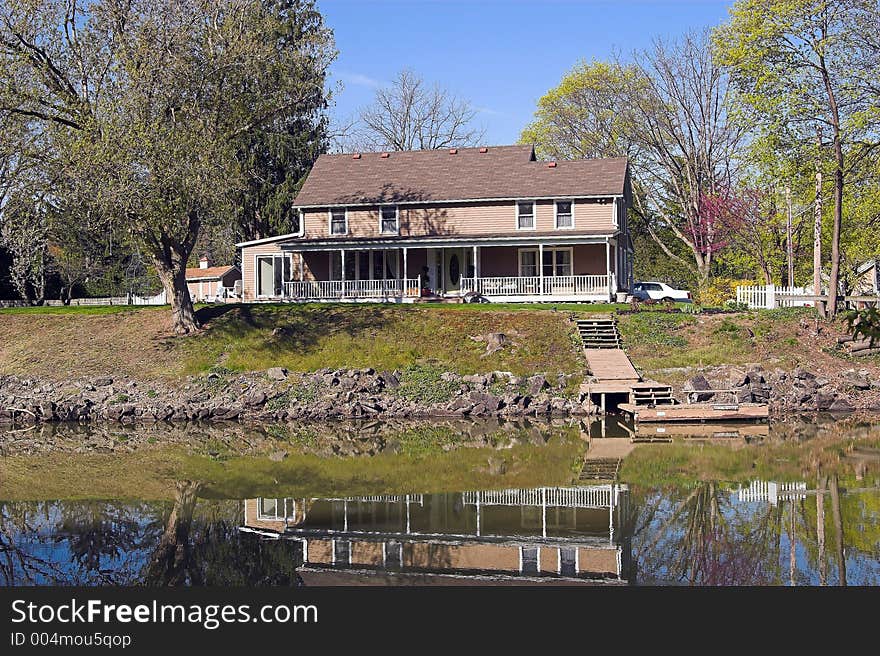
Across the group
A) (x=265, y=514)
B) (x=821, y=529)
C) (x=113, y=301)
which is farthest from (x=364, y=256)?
(x=821, y=529)

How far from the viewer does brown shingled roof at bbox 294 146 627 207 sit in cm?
4744

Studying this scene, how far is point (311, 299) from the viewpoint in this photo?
4841cm

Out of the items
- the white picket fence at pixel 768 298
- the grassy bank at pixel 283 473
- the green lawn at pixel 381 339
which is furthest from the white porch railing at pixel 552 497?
the white picket fence at pixel 768 298

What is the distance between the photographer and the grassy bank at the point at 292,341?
3666cm

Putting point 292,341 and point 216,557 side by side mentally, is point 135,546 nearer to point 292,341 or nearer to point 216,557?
point 216,557

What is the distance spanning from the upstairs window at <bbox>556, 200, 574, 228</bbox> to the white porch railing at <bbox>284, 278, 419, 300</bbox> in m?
7.16

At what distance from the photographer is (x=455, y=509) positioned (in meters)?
17.5

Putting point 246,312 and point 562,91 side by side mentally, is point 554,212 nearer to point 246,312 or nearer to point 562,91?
point 246,312

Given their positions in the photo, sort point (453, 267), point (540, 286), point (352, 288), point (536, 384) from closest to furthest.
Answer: point (536, 384) < point (540, 286) < point (352, 288) < point (453, 267)

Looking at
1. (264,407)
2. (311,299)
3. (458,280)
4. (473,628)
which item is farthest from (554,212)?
(473,628)

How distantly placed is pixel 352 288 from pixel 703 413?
860 inches

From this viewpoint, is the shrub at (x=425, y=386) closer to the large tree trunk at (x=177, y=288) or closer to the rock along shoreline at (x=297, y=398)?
the rock along shoreline at (x=297, y=398)

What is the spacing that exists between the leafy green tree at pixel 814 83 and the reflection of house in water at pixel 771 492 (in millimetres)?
20599

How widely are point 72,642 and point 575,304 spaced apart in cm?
3465
